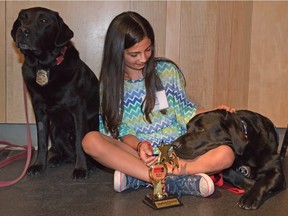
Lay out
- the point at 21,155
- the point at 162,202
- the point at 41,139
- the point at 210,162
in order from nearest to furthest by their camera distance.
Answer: the point at 162,202 → the point at 210,162 → the point at 41,139 → the point at 21,155

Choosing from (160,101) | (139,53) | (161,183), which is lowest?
(161,183)

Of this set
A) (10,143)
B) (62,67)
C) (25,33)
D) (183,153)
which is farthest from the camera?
(10,143)

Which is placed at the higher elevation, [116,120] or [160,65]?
[160,65]

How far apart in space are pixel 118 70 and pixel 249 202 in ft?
2.61

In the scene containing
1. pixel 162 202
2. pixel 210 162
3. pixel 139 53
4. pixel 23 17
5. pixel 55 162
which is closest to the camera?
pixel 162 202

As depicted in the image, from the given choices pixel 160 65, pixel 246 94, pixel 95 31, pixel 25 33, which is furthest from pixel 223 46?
pixel 25 33

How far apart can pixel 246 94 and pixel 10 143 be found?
1.44 m

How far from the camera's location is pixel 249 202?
5.26 ft

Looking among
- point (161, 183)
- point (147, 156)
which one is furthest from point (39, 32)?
point (161, 183)

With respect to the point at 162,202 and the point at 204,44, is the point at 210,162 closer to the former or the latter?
the point at 162,202

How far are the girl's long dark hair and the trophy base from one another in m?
0.43

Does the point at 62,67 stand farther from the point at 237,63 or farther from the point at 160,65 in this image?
the point at 237,63

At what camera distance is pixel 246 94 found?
2.50 metres

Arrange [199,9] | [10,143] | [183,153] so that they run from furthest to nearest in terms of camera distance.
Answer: [10,143]
[199,9]
[183,153]
